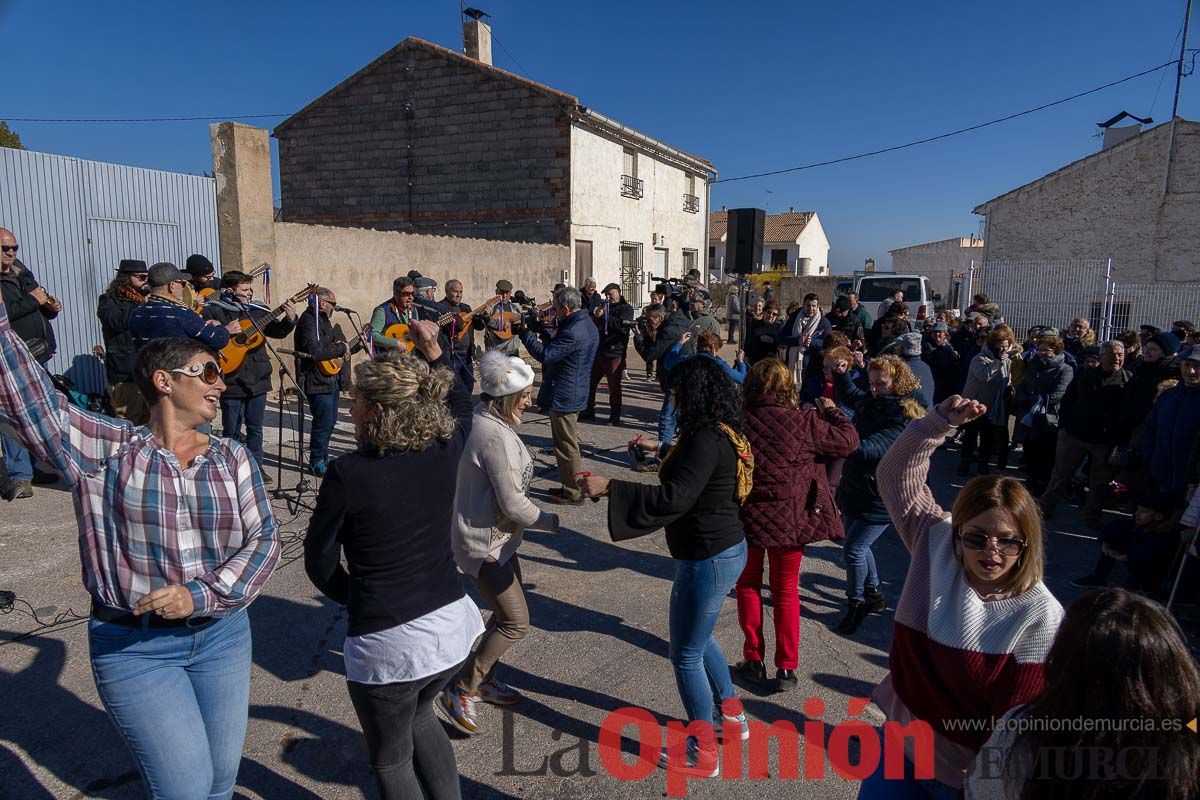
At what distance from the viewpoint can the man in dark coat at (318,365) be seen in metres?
6.12

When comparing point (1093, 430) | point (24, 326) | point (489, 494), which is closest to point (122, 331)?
point (24, 326)

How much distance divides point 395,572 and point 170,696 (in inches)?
25.8

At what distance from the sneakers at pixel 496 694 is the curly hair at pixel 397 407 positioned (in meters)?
1.55

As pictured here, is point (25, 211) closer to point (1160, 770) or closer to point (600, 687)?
point (600, 687)

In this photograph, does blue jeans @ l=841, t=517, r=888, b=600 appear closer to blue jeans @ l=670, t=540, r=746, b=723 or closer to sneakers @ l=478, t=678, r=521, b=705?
blue jeans @ l=670, t=540, r=746, b=723

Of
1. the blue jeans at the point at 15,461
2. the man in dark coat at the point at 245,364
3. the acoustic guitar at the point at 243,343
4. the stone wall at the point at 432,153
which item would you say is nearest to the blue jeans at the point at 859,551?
the acoustic guitar at the point at 243,343

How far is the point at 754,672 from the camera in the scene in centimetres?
351

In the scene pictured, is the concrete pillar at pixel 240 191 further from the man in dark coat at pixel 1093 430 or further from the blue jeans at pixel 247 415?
the man in dark coat at pixel 1093 430

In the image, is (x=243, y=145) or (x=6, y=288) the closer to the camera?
(x=6, y=288)

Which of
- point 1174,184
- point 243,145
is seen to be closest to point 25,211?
point 243,145

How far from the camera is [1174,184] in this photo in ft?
63.5

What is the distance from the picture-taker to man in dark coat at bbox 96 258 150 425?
17.8ft

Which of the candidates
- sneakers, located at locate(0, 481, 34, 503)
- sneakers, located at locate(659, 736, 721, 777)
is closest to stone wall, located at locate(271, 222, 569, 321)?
sneakers, located at locate(0, 481, 34, 503)

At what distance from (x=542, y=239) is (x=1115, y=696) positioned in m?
17.6
